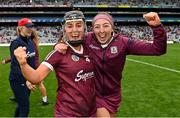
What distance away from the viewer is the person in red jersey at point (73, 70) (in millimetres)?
5176

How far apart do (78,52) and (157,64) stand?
74.1 feet

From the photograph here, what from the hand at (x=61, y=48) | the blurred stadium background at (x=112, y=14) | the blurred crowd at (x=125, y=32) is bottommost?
the blurred crowd at (x=125, y=32)

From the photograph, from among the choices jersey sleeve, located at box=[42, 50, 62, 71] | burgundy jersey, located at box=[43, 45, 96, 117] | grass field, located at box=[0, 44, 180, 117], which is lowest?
grass field, located at box=[0, 44, 180, 117]

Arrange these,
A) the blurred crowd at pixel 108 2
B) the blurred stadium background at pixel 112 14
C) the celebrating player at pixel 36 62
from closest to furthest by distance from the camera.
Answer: the celebrating player at pixel 36 62
the blurred stadium background at pixel 112 14
the blurred crowd at pixel 108 2

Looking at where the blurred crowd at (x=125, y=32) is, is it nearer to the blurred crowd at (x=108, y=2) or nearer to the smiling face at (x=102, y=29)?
the blurred crowd at (x=108, y=2)

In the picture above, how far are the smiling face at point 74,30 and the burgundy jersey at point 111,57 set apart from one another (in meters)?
0.57

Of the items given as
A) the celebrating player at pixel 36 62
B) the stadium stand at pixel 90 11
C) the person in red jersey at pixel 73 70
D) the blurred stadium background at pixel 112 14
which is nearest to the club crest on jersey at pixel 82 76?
the person in red jersey at pixel 73 70

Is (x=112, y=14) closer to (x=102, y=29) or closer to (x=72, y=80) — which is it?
(x=102, y=29)

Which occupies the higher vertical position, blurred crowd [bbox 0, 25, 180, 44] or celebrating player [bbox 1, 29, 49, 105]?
celebrating player [bbox 1, 29, 49, 105]

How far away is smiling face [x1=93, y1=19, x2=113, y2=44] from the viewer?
19.2ft

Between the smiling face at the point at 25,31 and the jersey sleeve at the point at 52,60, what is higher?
the jersey sleeve at the point at 52,60

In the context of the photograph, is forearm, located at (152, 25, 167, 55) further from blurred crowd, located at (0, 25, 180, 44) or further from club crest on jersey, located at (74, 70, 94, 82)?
blurred crowd, located at (0, 25, 180, 44)

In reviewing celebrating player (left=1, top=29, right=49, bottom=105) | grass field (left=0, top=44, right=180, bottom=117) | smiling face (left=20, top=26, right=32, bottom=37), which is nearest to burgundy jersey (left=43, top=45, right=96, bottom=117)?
smiling face (left=20, top=26, right=32, bottom=37)

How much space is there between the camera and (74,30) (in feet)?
17.2
